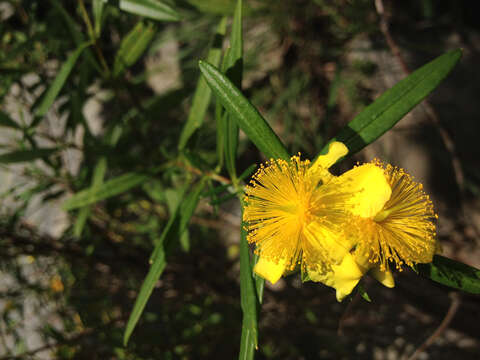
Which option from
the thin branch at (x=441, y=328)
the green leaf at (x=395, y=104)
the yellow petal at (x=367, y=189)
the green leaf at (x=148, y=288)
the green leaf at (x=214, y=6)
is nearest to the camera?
the yellow petal at (x=367, y=189)

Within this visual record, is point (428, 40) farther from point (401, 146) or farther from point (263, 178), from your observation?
point (263, 178)

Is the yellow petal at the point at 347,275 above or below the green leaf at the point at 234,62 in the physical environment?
below

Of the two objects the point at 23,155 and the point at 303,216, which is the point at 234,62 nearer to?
the point at 303,216

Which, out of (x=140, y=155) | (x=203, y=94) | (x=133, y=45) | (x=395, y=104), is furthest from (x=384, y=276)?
(x=140, y=155)

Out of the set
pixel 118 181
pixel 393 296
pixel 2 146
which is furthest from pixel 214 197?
pixel 393 296

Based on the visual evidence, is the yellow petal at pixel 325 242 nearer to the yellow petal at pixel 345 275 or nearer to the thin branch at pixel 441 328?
the yellow petal at pixel 345 275

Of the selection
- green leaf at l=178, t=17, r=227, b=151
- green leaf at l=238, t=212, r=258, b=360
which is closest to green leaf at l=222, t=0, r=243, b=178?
green leaf at l=178, t=17, r=227, b=151

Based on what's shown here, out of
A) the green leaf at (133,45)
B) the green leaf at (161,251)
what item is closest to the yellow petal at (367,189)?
the green leaf at (161,251)

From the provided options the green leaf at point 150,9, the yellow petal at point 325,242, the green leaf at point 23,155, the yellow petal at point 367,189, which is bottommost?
the yellow petal at point 325,242
